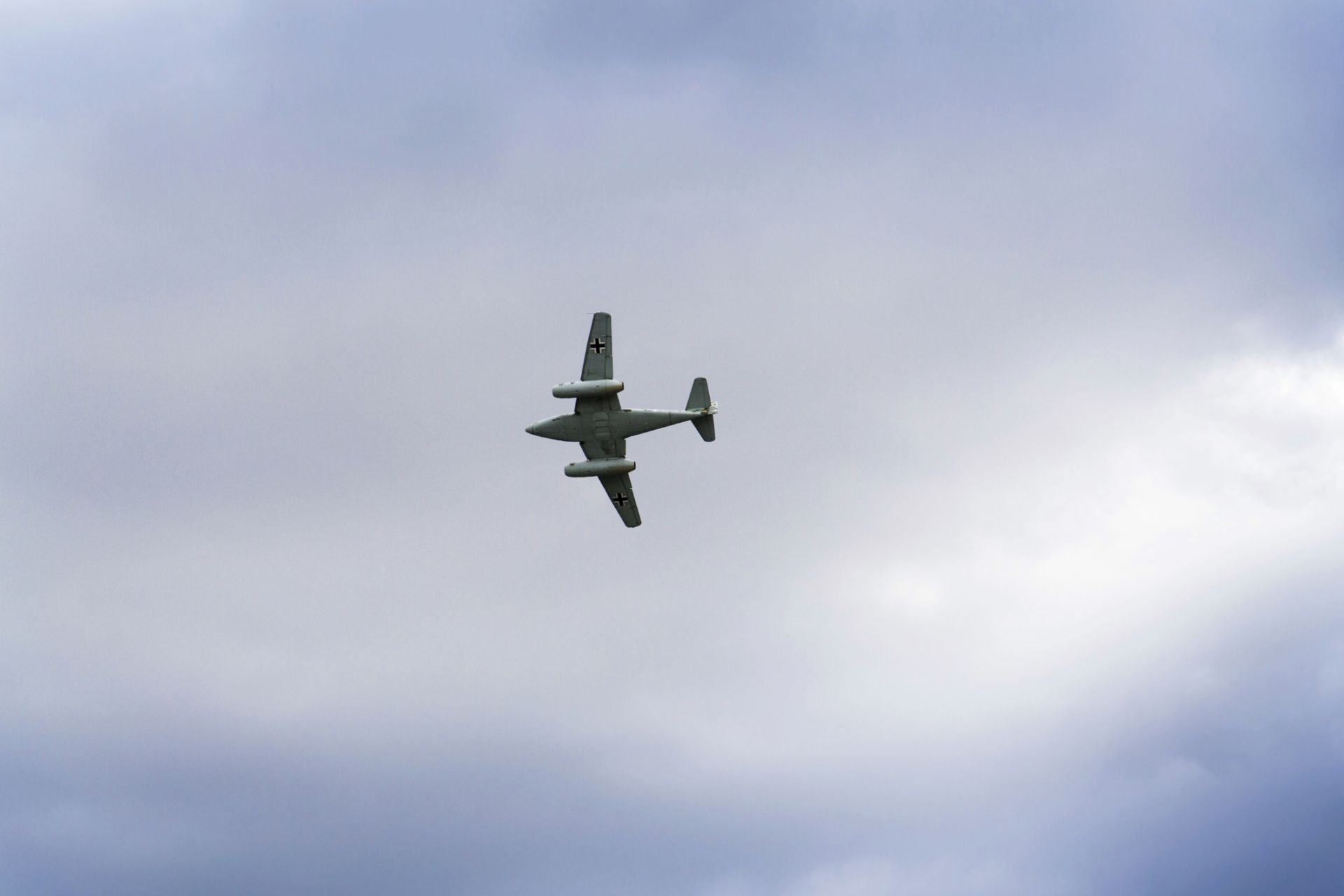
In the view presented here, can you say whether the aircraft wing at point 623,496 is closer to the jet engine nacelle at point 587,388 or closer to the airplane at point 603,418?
the airplane at point 603,418

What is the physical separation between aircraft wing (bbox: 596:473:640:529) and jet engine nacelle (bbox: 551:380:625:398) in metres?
9.74

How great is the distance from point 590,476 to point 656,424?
25.1ft

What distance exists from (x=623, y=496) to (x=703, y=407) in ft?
39.9

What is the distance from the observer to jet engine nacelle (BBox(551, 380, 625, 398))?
149875 millimetres

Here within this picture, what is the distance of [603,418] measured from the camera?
152625mm

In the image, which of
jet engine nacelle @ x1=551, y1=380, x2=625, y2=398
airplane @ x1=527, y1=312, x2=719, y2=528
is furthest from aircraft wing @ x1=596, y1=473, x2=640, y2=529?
jet engine nacelle @ x1=551, y1=380, x2=625, y2=398

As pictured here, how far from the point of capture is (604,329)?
15062cm

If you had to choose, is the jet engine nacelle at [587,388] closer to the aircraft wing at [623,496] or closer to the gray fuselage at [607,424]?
the gray fuselage at [607,424]

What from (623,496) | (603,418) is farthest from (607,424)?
(623,496)

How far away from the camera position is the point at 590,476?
→ 515ft

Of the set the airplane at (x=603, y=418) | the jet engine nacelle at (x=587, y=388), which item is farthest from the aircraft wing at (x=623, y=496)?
the jet engine nacelle at (x=587, y=388)

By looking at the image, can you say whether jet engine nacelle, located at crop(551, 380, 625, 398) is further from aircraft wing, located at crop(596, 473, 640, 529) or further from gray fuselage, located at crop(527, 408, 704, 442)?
aircraft wing, located at crop(596, 473, 640, 529)

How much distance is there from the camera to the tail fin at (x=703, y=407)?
501ft

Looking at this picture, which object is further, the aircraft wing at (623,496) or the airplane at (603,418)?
the aircraft wing at (623,496)
